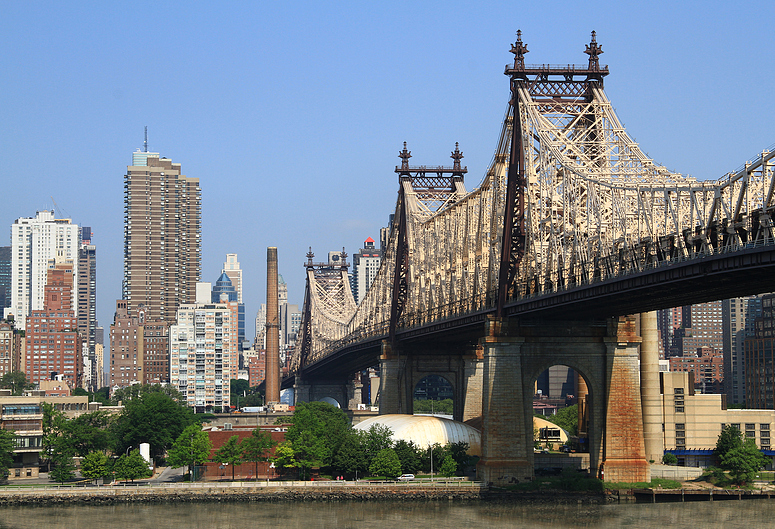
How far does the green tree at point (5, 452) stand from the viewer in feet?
332

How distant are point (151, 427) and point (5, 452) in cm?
1576

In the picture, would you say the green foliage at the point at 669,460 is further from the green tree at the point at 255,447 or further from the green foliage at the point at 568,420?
the green foliage at the point at 568,420

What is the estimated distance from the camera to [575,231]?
246 feet

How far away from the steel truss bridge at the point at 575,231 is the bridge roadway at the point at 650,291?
0.11 meters

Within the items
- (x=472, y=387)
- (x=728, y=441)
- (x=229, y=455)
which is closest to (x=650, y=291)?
(x=728, y=441)

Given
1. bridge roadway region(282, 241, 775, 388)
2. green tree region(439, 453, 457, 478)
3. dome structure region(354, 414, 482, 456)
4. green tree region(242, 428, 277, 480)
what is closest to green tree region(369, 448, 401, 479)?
green tree region(439, 453, 457, 478)

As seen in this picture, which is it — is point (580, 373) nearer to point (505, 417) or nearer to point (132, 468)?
point (505, 417)

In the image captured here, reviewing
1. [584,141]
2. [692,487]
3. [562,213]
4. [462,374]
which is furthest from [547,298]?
[462,374]

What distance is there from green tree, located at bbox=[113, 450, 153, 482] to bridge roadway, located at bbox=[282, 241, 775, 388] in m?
27.0

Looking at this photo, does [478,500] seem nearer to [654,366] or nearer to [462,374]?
[654,366]

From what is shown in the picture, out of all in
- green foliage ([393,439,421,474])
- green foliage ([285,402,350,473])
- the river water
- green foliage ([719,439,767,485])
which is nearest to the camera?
the river water

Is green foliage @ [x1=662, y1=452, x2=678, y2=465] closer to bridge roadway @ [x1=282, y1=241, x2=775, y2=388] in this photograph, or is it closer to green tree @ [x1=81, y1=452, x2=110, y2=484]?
bridge roadway @ [x1=282, y1=241, x2=775, y2=388]

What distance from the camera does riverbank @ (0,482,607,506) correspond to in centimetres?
8731

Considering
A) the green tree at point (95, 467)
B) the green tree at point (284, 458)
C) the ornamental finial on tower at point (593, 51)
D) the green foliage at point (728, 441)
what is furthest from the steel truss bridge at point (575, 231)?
the green tree at point (95, 467)
